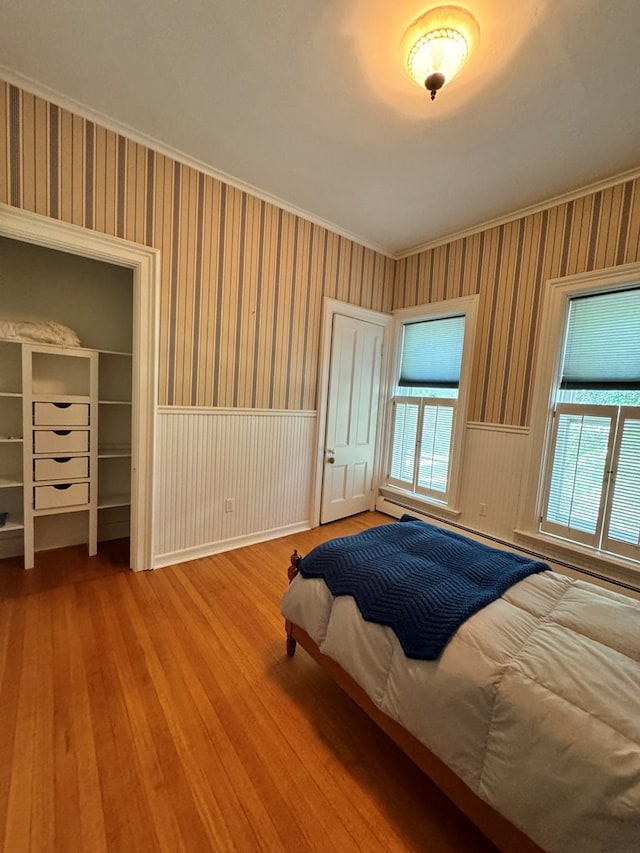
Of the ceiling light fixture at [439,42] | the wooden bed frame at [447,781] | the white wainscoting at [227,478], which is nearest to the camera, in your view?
the wooden bed frame at [447,781]

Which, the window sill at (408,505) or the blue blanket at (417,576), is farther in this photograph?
the window sill at (408,505)

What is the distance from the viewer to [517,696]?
92 cm

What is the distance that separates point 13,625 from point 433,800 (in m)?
2.18

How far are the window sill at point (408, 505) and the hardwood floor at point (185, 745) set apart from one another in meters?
1.91

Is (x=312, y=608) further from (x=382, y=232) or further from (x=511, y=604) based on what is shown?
(x=382, y=232)

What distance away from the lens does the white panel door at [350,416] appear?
11.2 feet

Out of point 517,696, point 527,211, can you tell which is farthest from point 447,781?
point 527,211

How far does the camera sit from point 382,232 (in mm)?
3256

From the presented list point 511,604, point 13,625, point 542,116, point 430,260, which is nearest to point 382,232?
point 430,260

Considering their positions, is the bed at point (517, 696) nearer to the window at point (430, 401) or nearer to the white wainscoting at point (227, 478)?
the white wainscoting at point (227, 478)

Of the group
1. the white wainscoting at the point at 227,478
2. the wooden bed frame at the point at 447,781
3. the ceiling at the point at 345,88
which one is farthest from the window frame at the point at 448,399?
the wooden bed frame at the point at 447,781

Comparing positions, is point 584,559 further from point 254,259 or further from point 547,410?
point 254,259

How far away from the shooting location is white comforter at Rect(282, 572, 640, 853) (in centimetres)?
77

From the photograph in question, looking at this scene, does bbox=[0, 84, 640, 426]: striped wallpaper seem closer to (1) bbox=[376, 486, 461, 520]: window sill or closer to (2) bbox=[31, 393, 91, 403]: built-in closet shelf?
(2) bbox=[31, 393, 91, 403]: built-in closet shelf
